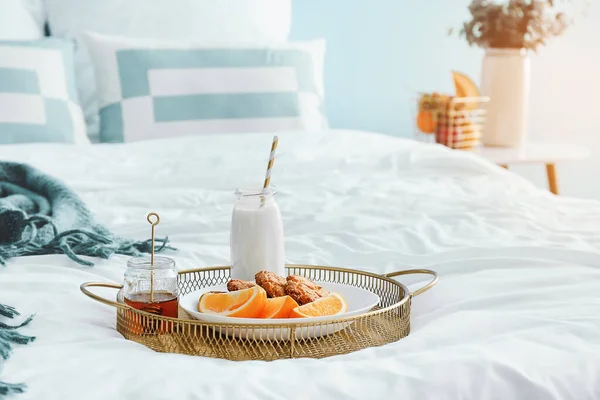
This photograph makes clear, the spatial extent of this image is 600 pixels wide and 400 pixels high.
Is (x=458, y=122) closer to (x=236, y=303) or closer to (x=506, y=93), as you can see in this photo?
(x=506, y=93)

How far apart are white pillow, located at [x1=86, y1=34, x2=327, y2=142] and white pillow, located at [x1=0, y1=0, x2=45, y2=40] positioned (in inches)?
8.4

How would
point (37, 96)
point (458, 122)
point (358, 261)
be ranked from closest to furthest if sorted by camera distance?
point (358, 261) → point (37, 96) → point (458, 122)

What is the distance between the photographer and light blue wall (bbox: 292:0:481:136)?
332cm

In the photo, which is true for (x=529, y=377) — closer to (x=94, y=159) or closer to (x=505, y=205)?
(x=505, y=205)

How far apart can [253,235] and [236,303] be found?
18cm

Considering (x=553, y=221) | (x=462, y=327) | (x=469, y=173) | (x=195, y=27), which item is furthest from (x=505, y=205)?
(x=195, y=27)

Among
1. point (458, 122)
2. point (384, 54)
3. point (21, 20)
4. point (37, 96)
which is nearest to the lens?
point (37, 96)

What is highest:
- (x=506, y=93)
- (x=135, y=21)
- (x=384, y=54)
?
(x=135, y=21)

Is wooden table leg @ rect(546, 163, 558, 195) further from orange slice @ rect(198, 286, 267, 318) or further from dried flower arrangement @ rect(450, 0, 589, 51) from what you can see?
orange slice @ rect(198, 286, 267, 318)

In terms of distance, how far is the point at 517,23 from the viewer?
2.95m

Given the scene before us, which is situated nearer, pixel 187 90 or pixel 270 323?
pixel 270 323

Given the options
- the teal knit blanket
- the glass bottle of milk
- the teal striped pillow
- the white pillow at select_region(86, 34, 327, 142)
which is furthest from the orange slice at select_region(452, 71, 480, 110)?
the glass bottle of milk

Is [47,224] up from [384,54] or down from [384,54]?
down

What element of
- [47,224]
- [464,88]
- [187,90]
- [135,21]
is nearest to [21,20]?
[135,21]
